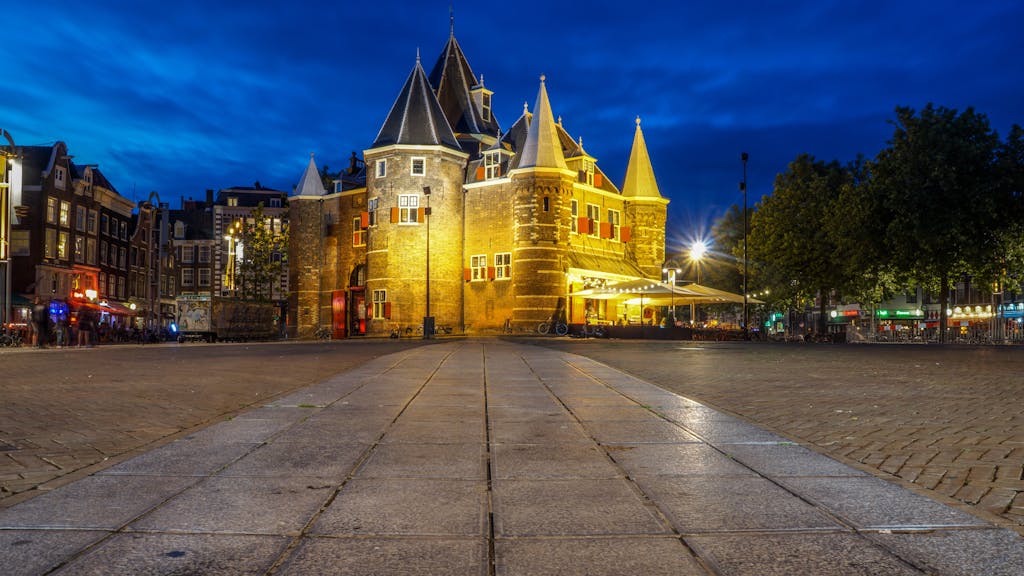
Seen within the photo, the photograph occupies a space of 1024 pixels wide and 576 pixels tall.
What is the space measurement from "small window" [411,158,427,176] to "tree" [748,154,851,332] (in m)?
20.0

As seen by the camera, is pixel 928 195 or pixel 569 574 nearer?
pixel 569 574

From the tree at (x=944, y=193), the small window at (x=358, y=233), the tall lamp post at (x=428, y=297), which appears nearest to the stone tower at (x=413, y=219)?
the tall lamp post at (x=428, y=297)

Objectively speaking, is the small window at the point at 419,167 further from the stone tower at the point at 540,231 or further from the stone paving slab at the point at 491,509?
the stone paving slab at the point at 491,509

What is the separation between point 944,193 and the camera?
3494cm

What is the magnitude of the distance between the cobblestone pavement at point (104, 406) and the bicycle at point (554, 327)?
2767 centimetres

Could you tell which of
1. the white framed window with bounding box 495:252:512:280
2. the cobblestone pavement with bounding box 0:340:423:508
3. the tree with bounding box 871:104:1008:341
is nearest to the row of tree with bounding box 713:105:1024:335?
the tree with bounding box 871:104:1008:341

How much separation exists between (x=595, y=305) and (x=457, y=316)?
8.50 m

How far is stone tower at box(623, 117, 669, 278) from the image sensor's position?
2126 inches

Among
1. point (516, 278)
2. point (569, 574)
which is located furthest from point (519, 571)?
point (516, 278)

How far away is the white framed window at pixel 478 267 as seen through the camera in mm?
49375

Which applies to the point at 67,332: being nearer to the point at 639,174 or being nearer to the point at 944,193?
the point at 639,174

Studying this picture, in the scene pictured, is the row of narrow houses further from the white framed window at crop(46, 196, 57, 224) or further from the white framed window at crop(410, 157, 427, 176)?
the white framed window at crop(46, 196, 57, 224)

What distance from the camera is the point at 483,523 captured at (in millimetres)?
4051

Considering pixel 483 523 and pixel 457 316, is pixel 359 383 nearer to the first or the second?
pixel 483 523
